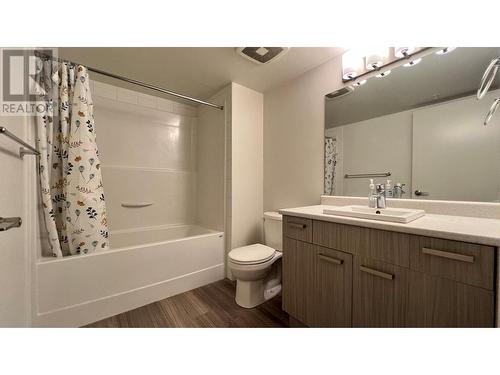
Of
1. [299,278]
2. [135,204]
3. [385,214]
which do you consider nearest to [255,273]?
[299,278]

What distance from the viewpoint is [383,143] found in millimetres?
1244

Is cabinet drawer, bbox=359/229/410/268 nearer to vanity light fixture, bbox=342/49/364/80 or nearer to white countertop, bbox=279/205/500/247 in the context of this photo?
white countertop, bbox=279/205/500/247

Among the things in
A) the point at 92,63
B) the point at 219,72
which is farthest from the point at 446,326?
the point at 92,63

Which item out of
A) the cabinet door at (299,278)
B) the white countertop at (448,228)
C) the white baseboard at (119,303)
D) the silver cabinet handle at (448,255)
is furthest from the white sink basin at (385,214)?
the white baseboard at (119,303)

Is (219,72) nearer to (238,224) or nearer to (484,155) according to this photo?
(238,224)

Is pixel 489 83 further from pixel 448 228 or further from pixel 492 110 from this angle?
pixel 448 228

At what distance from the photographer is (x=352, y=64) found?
135cm

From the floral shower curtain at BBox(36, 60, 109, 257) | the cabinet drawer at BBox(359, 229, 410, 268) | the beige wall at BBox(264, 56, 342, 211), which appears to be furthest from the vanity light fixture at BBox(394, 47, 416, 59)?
the floral shower curtain at BBox(36, 60, 109, 257)

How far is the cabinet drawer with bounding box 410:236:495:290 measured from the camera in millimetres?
590

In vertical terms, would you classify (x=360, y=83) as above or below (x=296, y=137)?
above

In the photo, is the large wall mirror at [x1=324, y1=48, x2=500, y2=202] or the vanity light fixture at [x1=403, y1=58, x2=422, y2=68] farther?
the vanity light fixture at [x1=403, y1=58, x2=422, y2=68]

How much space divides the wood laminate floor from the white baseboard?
0.14ft

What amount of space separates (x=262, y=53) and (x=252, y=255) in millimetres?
1576

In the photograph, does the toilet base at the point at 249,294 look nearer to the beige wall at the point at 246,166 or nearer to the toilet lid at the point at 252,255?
the toilet lid at the point at 252,255
